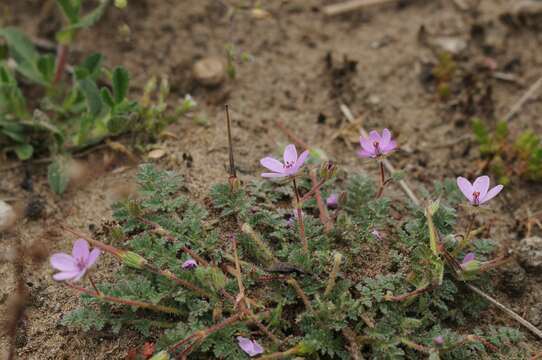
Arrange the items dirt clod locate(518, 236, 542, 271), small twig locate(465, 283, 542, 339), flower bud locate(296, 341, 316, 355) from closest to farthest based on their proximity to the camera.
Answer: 1. flower bud locate(296, 341, 316, 355)
2. small twig locate(465, 283, 542, 339)
3. dirt clod locate(518, 236, 542, 271)

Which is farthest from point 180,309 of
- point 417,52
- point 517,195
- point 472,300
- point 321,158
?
point 417,52

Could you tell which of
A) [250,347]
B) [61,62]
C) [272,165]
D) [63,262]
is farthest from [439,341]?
[61,62]

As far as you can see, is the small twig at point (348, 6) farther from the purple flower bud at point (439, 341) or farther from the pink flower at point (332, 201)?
the purple flower bud at point (439, 341)

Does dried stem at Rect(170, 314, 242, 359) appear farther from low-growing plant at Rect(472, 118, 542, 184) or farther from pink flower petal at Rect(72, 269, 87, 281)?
low-growing plant at Rect(472, 118, 542, 184)

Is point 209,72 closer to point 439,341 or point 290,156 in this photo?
point 290,156

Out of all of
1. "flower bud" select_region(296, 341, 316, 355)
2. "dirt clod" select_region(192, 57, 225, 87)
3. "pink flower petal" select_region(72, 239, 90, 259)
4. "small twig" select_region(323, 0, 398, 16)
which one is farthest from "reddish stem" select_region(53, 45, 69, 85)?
"flower bud" select_region(296, 341, 316, 355)
